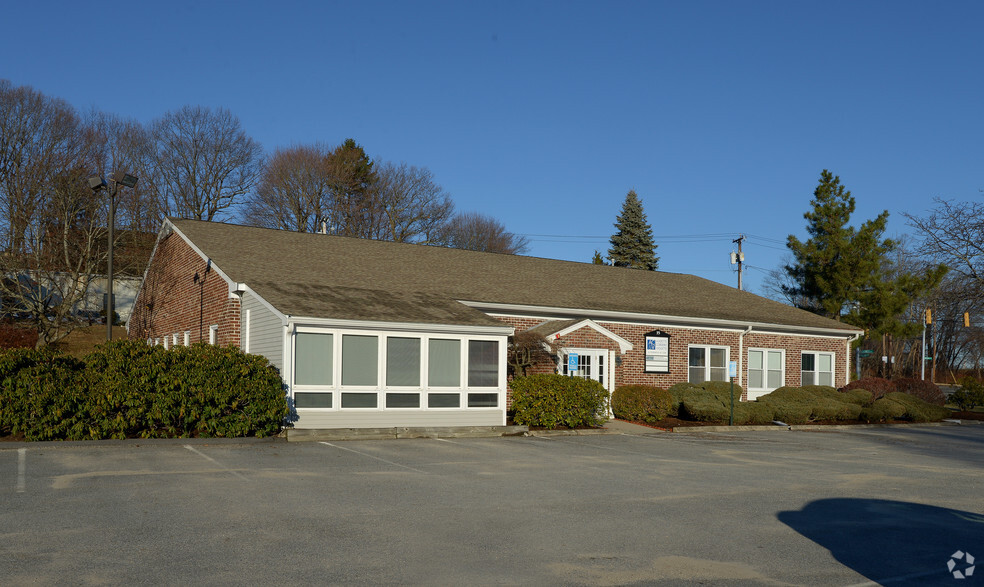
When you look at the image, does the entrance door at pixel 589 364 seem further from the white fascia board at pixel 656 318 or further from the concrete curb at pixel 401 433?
the concrete curb at pixel 401 433

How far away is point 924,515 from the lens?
10070mm

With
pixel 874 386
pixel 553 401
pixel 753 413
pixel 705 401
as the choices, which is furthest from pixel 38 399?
pixel 874 386

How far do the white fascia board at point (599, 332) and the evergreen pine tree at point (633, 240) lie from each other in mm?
36251

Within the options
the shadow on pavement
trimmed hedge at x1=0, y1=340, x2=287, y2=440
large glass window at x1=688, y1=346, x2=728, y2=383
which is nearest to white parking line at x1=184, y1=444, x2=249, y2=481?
trimmed hedge at x1=0, y1=340, x2=287, y2=440

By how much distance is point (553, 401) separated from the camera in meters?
20.2

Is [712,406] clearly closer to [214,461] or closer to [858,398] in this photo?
[858,398]

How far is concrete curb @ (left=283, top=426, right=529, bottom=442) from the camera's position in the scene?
16750mm

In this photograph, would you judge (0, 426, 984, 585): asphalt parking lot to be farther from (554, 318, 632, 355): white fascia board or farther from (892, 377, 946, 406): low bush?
(892, 377, 946, 406): low bush

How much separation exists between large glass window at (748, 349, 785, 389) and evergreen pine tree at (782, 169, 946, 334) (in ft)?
40.3

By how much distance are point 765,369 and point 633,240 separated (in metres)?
31.9

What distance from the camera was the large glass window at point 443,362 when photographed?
62.6 ft

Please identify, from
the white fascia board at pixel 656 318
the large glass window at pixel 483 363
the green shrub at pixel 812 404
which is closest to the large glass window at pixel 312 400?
the large glass window at pixel 483 363

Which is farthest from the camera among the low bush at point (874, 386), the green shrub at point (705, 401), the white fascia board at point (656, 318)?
the low bush at point (874, 386)

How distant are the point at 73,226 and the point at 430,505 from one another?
32.2 meters
